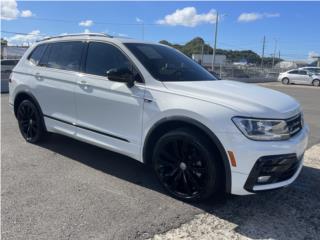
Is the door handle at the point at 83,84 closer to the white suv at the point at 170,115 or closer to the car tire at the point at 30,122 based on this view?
the white suv at the point at 170,115

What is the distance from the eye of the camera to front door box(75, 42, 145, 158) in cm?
443

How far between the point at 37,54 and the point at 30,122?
1.13m

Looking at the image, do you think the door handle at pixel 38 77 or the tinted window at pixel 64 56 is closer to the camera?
the tinted window at pixel 64 56

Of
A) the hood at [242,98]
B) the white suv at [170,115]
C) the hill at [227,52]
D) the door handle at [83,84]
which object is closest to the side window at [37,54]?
the white suv at [170,115]

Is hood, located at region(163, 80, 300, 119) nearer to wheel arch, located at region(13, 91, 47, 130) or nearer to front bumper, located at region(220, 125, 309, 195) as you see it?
front bumper, located at region(220, 125, 309, 195)

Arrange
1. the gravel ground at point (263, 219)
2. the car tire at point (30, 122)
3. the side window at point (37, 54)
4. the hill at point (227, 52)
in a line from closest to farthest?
the gravel ground at point (263, 219) < the car tire at point (30, 122) < the side window at point (37, 54) < the hill at point (227, 52)

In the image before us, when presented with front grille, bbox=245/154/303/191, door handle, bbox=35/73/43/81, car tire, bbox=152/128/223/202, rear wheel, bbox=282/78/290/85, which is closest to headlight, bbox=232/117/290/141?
front grille, bbox=245/154/303/191

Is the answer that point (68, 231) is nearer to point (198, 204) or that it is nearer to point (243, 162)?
point (198, 204)

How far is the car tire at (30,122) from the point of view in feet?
19.5

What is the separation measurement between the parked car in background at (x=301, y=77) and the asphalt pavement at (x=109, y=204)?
3024 cm

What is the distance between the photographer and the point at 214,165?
377cm

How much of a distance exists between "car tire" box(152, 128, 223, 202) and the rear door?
1679 millimetres

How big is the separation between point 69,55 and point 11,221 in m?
2.73

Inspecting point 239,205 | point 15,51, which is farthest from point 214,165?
point 15,51
